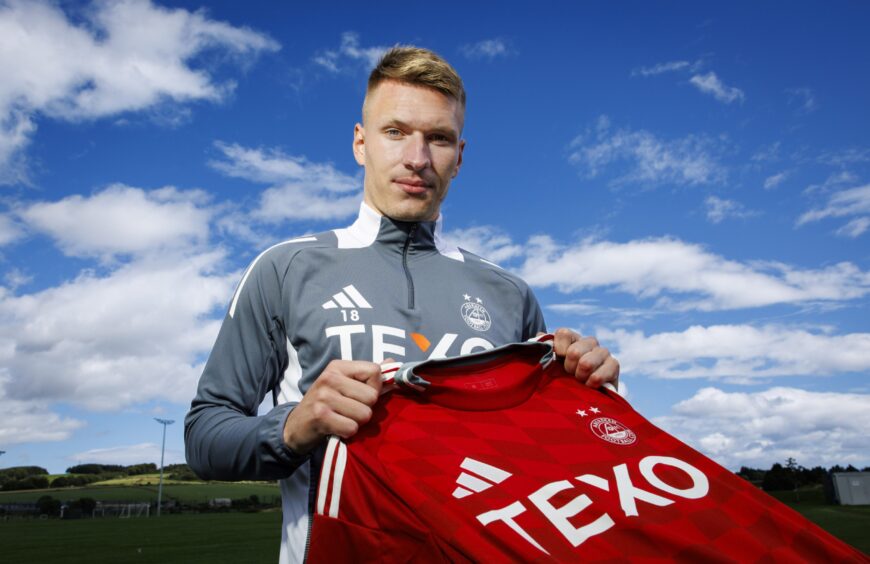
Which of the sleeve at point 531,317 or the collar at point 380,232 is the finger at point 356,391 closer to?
the collar at point 380,232

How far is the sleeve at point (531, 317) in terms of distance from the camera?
3.03m

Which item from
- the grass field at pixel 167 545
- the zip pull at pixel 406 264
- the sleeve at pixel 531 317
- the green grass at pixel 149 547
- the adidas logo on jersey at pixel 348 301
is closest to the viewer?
the adidas logo on jersey at pixel 348 301

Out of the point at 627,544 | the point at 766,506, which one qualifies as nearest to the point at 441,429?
the point at 627,544

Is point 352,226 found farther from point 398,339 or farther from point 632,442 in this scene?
point 632,442

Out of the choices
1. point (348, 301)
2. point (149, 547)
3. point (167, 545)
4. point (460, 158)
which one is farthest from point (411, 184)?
point (167, 545)

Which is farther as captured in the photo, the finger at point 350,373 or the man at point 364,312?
the man at point 364,312

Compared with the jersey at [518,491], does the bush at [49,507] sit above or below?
below

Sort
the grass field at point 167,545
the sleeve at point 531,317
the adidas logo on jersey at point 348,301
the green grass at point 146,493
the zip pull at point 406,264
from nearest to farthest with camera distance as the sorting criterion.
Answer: the adidas logo on jersey at point 348,301 → the zip pull at point 406,264 → the sleeve at point 531,317 → the grass field at point 167,545 → the green grass at point 146,493

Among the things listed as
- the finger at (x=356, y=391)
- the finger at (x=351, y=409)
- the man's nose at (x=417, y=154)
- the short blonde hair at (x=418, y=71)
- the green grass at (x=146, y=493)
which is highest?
the short blonde hair at (x=418, y=71)

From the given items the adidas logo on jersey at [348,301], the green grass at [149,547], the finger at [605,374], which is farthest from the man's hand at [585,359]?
the green grass at [149,547]

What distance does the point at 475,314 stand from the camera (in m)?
2.66

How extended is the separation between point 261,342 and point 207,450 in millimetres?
442

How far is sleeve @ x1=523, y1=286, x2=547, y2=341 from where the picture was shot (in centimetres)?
303

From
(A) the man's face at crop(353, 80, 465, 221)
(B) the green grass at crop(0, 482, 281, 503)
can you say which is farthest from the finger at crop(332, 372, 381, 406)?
(B) the green grass at crop(0, 482, 281, 503)
